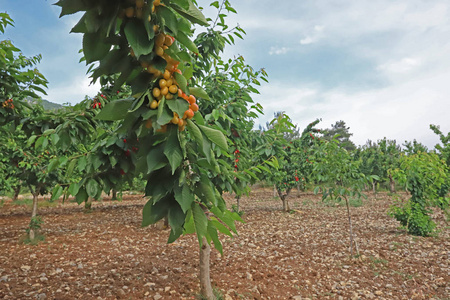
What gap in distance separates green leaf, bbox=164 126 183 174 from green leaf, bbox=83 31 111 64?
433 mm

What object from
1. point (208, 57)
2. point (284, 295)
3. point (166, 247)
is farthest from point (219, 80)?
point (166, 247)

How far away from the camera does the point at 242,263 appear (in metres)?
5.38

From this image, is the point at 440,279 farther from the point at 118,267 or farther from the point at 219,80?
the point at 118,267

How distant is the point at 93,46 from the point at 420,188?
32.3 feet

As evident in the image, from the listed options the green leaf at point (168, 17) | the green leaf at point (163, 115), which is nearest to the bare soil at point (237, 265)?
the green leaf at point (163, 115)

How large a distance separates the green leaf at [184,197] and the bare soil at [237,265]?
316cm

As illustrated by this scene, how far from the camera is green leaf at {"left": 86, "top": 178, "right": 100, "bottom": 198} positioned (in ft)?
6.17

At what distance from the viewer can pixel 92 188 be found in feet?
6.31

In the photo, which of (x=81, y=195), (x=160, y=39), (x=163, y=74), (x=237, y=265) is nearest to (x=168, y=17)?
(x=160, y=39)

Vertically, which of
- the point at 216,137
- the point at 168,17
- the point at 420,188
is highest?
the point at 168,17

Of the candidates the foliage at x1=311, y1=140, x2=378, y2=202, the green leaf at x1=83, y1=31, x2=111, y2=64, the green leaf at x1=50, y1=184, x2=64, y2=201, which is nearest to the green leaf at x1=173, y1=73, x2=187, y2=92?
the green leaf at x1=83, y1=31, x2=111, y2=64

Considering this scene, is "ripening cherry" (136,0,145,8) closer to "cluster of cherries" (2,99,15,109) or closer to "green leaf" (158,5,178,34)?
"green leaf" (158,5,178,34)

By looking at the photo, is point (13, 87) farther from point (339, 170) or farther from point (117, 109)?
point (339, 170)

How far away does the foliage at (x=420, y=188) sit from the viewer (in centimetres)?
805
